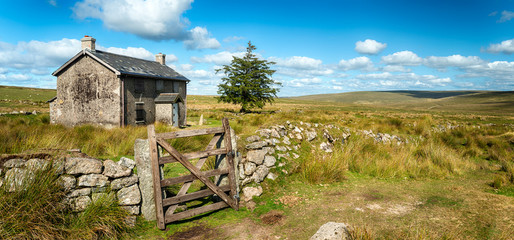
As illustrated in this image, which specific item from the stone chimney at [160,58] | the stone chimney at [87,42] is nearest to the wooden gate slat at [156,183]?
the stone chimney at [87,42]

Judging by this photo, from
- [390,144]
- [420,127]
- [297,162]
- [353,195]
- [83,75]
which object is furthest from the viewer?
Result: [83,75]

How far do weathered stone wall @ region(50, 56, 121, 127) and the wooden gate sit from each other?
14.0 meters

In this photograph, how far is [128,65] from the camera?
19.7 m

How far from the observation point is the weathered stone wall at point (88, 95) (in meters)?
17.8

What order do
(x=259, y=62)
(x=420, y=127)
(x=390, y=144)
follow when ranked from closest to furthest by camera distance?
(x=390, y=144)
(x=420, y=127)
(x=259, y=62)

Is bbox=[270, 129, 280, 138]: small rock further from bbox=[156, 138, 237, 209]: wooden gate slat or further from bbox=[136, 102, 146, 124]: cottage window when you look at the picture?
Answer: bbox=[136, 102, 146, 124]: cottage window

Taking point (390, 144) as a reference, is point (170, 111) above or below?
above

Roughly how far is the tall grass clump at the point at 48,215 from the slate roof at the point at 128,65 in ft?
46.5

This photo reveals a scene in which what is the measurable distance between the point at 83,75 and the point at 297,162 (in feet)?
55.7

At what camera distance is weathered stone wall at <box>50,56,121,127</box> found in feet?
58.2

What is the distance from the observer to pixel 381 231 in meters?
4.81

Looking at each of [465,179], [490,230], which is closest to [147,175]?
[490,230]

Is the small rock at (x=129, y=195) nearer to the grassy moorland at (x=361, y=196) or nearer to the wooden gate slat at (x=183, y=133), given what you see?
the grassy moorland at (x=361, y=196)

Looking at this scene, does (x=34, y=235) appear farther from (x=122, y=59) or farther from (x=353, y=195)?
(x=122, y=59)
